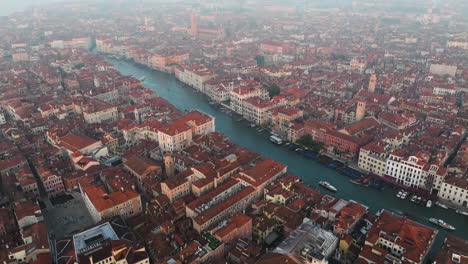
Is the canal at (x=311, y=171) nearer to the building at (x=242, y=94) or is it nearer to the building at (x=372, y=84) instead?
the building at (x=242, y=94)

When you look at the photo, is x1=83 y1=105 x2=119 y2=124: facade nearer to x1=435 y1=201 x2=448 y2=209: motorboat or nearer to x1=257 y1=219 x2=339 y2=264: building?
x1=257 y1=219 x2=339 y2=264: building

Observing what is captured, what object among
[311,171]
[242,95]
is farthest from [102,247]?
[242,95]

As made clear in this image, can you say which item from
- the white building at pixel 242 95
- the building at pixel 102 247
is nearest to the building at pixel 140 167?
the building at pixel 102 247

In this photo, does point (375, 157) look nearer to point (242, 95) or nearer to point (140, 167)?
point (140, 167)

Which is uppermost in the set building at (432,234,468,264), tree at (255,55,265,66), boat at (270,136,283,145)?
tree at (255,55,265,66)

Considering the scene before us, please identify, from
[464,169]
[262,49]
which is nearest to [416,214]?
[464,169]

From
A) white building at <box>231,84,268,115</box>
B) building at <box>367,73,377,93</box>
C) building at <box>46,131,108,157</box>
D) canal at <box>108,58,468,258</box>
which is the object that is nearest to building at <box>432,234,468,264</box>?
canal at <box>108,58,468,258</box>

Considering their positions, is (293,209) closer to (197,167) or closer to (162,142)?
(197,167)
